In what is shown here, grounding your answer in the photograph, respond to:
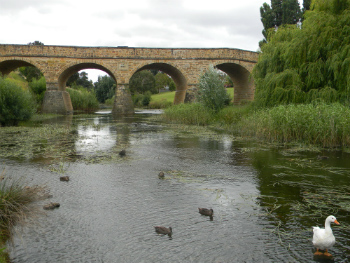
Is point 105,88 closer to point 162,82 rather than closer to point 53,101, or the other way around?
point 162,82

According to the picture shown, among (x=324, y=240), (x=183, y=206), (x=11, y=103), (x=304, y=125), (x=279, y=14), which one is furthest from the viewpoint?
(x=279, y=14)

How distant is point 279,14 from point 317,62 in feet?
96.0

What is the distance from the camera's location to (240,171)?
8.69m

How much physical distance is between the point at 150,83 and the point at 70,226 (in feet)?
222

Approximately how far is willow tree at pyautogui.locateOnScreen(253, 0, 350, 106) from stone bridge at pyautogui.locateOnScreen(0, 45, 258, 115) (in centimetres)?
1772

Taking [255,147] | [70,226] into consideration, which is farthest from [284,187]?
[255,147]

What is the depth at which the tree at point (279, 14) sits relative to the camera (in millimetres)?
39875

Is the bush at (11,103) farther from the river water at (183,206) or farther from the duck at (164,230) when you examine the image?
the duck at (164,230)

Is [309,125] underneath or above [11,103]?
underneath

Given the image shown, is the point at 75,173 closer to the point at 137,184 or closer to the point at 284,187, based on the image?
the point at 137,184

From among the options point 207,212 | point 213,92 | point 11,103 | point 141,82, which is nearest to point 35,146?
point 207,212

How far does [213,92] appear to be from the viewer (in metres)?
22.2

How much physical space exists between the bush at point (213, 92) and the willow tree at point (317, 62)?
5.45 metres

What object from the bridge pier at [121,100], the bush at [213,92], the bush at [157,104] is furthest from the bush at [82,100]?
the bush at [213,92]
